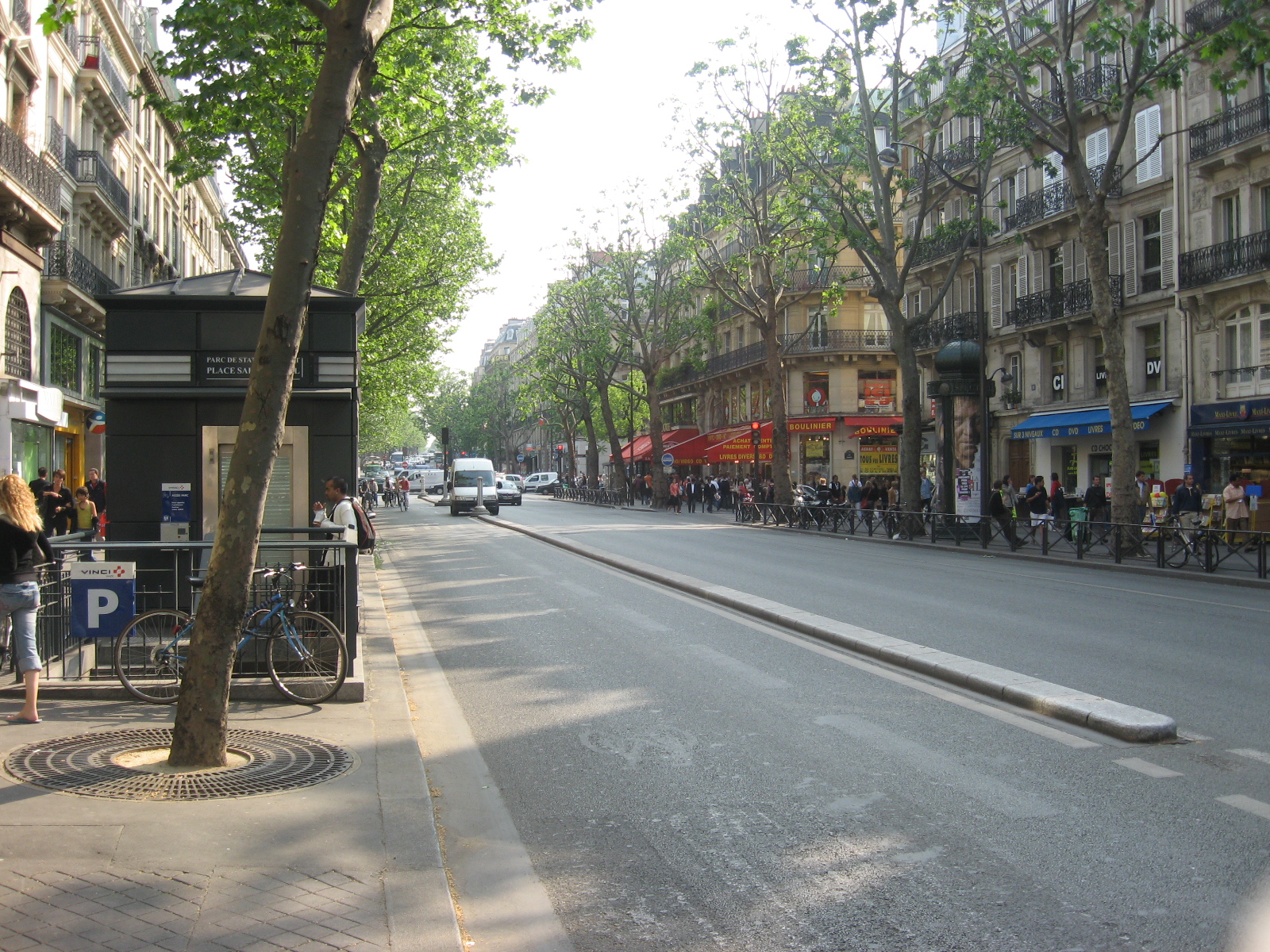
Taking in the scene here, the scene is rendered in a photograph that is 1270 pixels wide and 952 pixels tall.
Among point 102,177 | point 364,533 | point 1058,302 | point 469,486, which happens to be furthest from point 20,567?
point 469,486

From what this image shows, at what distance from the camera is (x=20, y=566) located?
6.96 m

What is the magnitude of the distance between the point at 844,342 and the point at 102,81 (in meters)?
32.8

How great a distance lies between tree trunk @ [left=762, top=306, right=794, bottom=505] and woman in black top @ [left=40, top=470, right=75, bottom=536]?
23.8m

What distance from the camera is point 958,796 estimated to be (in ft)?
18.2

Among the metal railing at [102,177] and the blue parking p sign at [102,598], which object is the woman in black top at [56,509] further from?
the metal railing at [102,177]

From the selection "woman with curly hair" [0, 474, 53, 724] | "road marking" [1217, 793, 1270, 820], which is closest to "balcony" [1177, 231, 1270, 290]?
"road marking" [1217, 793, 1270, 820]

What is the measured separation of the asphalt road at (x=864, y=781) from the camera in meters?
4.14

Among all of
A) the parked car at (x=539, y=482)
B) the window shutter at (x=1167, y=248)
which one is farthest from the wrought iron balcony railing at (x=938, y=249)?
the parked car at (x=539, y=482)

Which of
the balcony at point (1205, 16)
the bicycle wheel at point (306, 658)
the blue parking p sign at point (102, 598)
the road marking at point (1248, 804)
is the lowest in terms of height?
the road marking at point (1248, 804)

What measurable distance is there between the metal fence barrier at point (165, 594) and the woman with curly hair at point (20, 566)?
2.25 ft

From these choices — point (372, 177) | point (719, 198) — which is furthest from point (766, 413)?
point (372, 177)

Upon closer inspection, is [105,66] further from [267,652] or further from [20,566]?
[267,652]

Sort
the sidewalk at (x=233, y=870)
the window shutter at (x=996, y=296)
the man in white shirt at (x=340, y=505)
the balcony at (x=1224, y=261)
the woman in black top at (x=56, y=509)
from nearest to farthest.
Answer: the sidewalk at (x=233, y=870), the man in white shirt at (x=340, y=505), the woman in black top at (x=56, y=509), the balcony at (x=1224, y=261), the window shutter at (x=996, y=296)

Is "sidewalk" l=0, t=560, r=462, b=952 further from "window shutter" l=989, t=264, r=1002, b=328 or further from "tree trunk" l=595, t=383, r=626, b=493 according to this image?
"tree trunk" l=595, t=383, r=626, b=493
